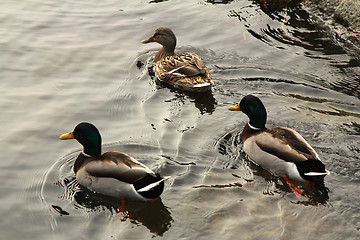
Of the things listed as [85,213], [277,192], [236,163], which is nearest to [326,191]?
[277,192]

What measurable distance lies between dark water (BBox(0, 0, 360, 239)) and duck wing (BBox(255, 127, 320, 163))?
35 centimetres

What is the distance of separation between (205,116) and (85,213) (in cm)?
283

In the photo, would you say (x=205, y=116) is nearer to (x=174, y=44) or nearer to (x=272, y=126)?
(x=272, y=126)

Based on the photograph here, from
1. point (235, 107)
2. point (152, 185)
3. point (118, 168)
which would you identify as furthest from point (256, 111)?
point (118, 168)

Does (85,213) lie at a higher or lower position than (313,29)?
lower

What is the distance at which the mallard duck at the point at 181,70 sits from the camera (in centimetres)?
908

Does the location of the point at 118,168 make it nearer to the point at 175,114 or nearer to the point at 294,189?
the point at 175,114

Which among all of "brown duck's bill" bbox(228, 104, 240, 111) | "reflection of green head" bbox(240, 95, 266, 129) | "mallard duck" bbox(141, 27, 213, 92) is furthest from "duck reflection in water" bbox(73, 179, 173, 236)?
"mallard duck" bbox(141, 27, 213, 92)

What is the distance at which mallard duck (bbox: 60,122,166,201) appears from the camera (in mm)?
6348

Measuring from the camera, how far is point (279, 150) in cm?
703

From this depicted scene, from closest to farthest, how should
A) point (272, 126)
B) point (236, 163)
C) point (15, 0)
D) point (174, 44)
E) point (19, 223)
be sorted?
1. point (19, 223)
2. point (236, 163)
3. point (272, 126)
4. point (174, 44)
5. point (15, 0)

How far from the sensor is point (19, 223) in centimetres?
611

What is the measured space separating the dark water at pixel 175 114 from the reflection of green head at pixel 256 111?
44cm

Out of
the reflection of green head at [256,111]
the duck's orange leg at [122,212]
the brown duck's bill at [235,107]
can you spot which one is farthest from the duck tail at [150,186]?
the brown duck's bill at [235,107]
